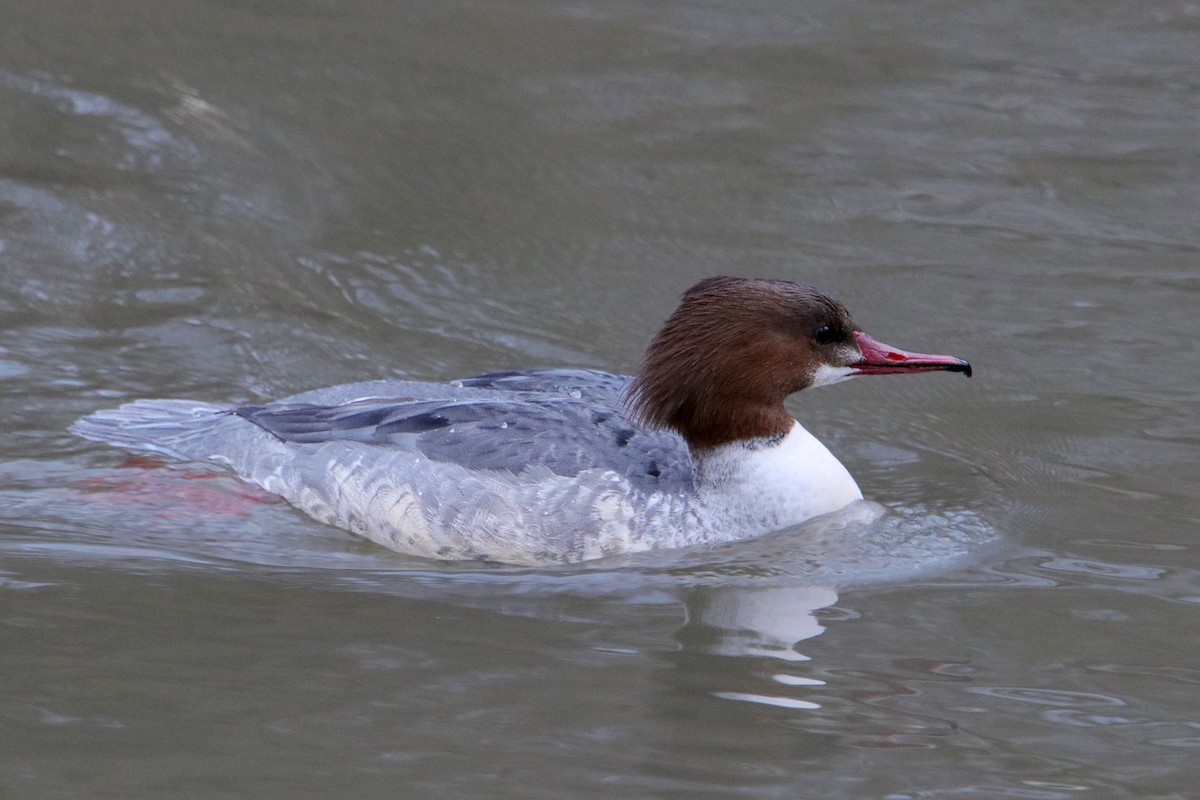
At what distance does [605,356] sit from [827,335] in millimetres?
2111

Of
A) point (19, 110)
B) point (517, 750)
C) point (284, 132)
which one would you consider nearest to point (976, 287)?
point (284, 132)

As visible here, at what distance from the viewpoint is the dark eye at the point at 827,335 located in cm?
582

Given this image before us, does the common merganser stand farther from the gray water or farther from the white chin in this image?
the gray water

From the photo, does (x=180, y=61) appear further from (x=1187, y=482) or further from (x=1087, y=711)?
(x=1087, y=711)

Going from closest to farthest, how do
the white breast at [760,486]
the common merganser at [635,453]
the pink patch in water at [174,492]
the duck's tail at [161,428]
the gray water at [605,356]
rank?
the gray water at [605,356] < the common merganser at [635,453] < the white breast at [760,486] < the pink patch in water at [174,492] < the duck's tail at [161,428]

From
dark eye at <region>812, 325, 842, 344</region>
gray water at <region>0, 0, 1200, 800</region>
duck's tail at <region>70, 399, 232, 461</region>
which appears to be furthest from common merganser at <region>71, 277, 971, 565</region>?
duck's tail at <region>70, 399, 232, 461</region>

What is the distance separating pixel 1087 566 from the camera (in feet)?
18.2

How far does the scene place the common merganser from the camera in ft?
18.8

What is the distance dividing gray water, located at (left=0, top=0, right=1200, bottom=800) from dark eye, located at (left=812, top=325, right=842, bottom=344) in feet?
2.33

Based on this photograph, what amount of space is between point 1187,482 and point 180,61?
650 cm

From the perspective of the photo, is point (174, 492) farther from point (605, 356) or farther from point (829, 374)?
point (829, 374)

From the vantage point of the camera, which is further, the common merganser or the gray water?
the common merganser

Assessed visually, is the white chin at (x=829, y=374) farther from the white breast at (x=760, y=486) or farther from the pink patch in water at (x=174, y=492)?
the pink patch in water at (x=174, y=492)

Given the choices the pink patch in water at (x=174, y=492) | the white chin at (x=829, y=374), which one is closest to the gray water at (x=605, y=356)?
the pink patch in water at (x=174, y=492)
